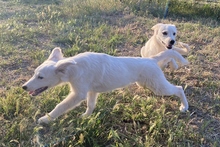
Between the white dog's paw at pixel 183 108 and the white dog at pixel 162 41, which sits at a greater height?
the white dog at pixel 162 41

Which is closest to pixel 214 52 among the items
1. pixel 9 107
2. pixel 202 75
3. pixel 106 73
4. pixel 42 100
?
pixel 202 75

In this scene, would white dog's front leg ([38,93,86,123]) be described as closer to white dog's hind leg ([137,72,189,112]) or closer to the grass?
the grass

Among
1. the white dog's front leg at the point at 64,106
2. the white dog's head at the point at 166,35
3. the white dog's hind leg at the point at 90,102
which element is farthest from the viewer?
the white dog's head at the point at 166,35

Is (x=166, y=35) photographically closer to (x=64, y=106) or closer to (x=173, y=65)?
(x=173, y=65)

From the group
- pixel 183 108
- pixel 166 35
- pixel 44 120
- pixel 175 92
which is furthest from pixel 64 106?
pixel 166 35

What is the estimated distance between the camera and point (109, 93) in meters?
4.54

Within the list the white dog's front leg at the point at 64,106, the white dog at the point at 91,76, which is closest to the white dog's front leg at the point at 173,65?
the white dog at the point at 91,76

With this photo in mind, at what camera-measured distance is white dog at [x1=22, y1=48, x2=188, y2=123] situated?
341 cm

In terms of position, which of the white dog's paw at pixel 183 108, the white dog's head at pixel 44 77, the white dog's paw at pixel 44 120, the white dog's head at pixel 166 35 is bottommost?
the white dog's paw at pixel 183 108

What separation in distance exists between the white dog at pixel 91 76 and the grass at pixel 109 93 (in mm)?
223

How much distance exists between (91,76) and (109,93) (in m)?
0.98

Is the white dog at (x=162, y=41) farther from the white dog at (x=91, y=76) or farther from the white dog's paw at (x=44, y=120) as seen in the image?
the white dog's paw at (x=44, y=120)

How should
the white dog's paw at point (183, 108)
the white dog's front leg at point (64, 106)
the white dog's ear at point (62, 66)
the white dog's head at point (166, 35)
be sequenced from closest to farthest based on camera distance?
the white dog's ear at point (62, 66), the white dog's front leg at point (64, 106), the white dog's paw at point (183, 108), the white dog's head at point (166, 35)

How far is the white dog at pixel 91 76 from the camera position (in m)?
3.41
